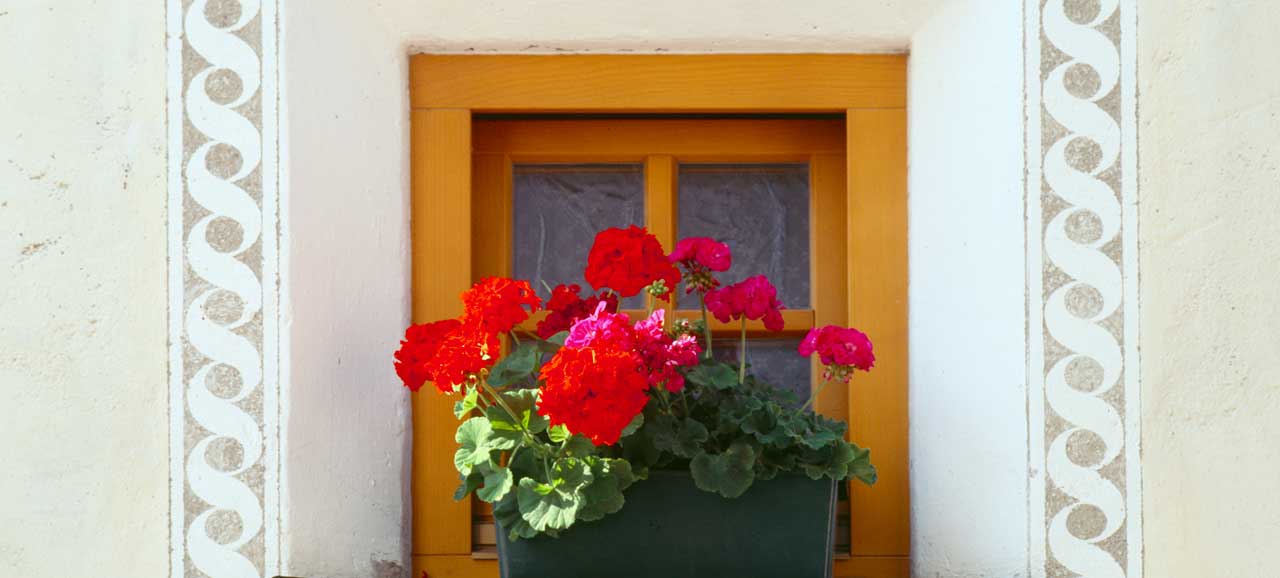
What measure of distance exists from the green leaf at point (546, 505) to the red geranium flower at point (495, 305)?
0.19 m

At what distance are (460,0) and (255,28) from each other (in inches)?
11.2

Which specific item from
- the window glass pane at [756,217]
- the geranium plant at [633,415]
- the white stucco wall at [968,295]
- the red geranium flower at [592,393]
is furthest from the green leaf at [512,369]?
the white stucco wall at [968,295]

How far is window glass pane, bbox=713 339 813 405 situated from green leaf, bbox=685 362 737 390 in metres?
0.35

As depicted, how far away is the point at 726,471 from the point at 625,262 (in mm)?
279

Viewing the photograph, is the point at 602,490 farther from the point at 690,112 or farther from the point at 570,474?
the point at 690,112

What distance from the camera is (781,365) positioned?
6.73 feet

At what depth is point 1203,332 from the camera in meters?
1.68

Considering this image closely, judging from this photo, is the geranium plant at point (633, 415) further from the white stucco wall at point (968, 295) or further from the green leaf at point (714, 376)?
the white stucco wall at point (968, 295)

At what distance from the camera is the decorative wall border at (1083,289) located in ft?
5.53

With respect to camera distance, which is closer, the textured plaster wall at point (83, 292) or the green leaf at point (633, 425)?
the green leaf at point (633, 425)

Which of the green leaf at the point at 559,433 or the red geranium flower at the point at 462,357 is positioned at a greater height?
the red geranium flower at the point at 462,357

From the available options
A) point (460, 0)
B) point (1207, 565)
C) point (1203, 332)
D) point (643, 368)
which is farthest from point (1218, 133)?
point (460, 0)

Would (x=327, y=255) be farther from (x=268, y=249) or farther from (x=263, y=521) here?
(x=263, y=521)

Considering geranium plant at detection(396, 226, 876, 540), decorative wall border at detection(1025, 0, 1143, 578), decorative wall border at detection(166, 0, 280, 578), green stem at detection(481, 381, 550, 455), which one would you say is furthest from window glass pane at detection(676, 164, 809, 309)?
decorative wall border at detection(166, 0, 280, 578)
